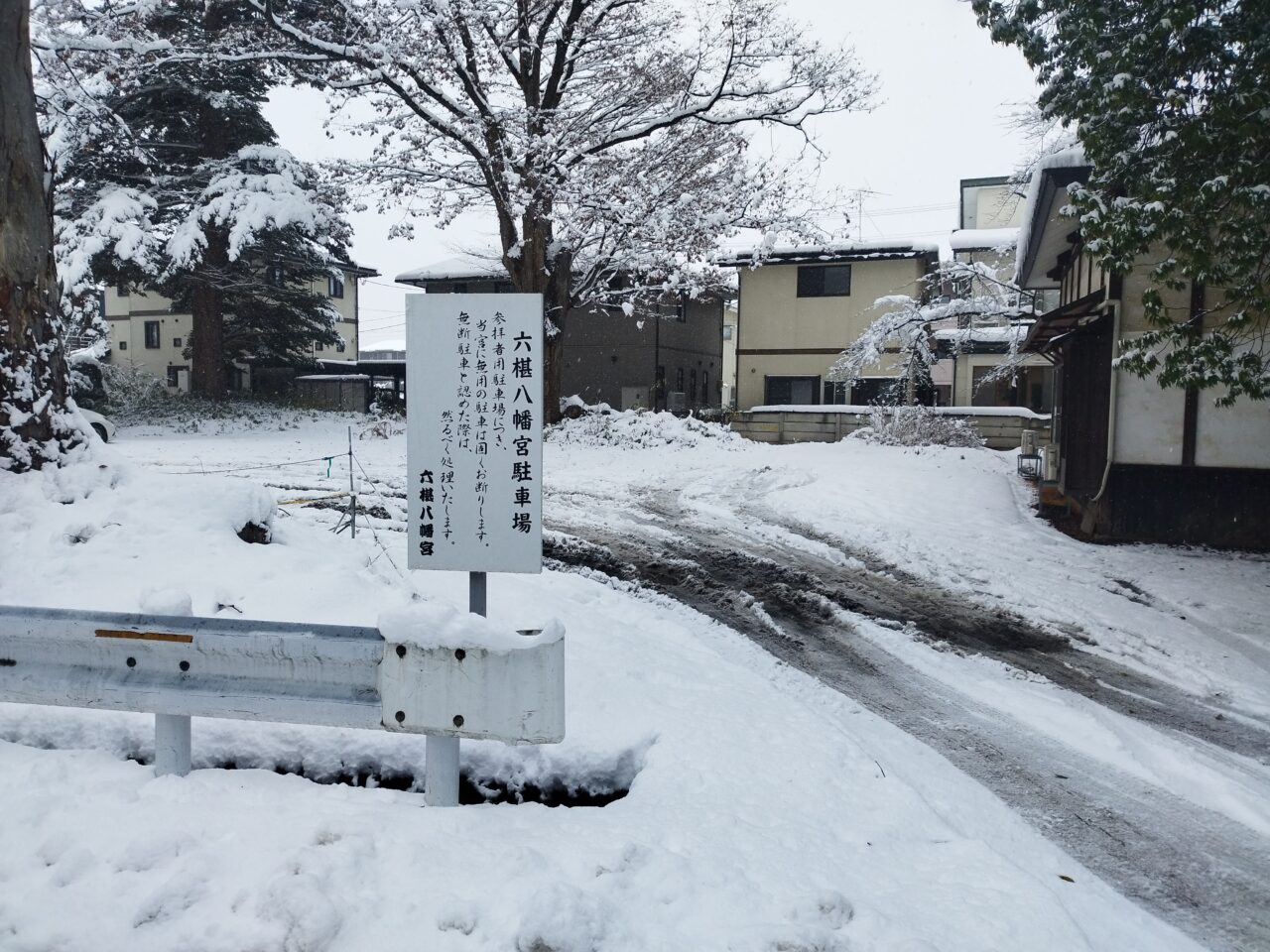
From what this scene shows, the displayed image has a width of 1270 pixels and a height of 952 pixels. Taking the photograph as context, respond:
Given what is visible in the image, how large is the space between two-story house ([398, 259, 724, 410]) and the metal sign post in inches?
1118

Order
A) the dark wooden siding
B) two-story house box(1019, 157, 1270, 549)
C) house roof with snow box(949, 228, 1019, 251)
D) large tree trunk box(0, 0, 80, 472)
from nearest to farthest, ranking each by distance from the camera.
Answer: large tree trunk box(0, 0, 80, 472)
two-story house box(1019, 157, 1270, 549)
the dark wooden siding
house roof with snow box(949, 228, 1019, 251)

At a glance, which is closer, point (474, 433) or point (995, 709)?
point (474, 433)

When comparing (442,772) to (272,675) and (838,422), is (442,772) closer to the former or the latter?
(272,675)

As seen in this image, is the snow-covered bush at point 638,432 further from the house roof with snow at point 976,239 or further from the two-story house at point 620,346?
the house roof with snow at point 976,239

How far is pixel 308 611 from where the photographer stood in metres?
5.73

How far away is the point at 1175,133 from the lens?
775 centimetres

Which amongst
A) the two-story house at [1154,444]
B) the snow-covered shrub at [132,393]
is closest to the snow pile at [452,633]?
the two-story house at [1154,444]

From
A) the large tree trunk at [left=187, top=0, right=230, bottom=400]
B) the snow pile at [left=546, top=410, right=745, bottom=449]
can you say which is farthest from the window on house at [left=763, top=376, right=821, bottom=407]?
the large tree trunk at [left=187, top=0, right=230, bottom=400]

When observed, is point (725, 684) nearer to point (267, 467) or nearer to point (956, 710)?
point (956, 710)

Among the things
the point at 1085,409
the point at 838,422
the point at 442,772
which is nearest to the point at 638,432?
the point at 838,422

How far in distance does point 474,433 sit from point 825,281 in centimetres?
2831

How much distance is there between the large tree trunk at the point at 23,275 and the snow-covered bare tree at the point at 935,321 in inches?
763

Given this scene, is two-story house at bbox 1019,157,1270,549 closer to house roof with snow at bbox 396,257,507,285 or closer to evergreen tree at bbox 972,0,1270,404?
evergreen tree at bbox 972,0,1270,404

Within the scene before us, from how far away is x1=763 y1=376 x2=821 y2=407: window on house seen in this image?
31.0 metres
